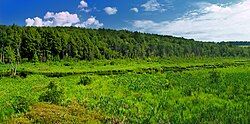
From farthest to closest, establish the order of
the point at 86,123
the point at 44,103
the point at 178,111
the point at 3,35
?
the point at 3,35 → the point at 44,103 → the point at 178,111 → the point at 86,123

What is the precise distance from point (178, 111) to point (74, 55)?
11209 centimetres

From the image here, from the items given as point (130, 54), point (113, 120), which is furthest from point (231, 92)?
point (130, 54)

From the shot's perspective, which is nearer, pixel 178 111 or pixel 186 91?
pixel 178 111

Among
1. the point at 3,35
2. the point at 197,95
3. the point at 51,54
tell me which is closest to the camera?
the point at 197,95

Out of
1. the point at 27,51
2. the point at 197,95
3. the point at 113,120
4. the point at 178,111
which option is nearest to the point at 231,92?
the point at 197,95

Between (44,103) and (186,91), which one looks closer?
(44,103)

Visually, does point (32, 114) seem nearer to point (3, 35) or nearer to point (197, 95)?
point (197, 95)

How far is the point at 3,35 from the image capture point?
367 ft

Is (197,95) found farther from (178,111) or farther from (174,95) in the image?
(178,111)

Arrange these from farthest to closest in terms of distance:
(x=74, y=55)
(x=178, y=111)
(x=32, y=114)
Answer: (x=74, y=55)
(x=178, y=111)
(x=32, y=114)

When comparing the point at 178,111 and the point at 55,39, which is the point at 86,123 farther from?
the point at 55,39

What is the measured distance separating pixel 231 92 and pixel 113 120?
11933 millimetres

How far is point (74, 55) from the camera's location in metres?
130

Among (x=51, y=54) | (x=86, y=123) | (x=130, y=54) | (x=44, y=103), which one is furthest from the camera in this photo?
(x=130, y=54)
